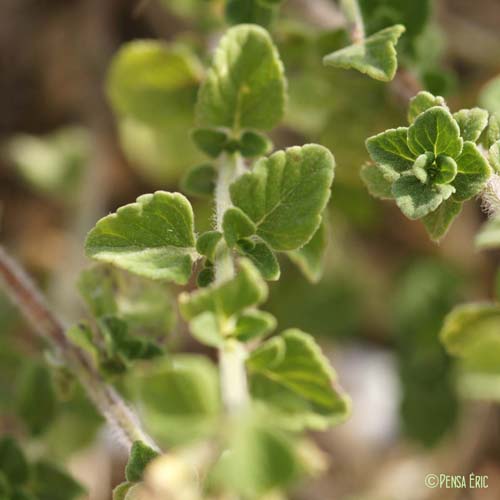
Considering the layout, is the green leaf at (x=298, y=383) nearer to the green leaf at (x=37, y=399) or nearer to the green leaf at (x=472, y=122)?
the green leaf at (x=472, y=122)

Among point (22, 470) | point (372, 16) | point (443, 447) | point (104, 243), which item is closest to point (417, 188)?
point (104, 243)

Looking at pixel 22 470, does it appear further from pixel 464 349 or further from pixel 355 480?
pixel 355 480

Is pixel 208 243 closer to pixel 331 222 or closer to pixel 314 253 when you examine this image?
pixel 314 253

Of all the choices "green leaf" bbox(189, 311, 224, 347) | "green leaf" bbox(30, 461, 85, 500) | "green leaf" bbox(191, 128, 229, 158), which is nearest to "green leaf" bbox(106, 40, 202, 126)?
"green leaf" bbox(191, 128, 229, 158)

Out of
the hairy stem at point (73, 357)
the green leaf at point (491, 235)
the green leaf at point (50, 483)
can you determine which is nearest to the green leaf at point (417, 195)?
the green leaf at point (491, 235)

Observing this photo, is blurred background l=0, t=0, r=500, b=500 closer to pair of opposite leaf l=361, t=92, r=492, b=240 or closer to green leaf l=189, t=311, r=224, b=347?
pair of opposite leaf l=361, t=92, r=492, b=240

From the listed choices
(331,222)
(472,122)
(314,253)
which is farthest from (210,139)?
(331,222)
